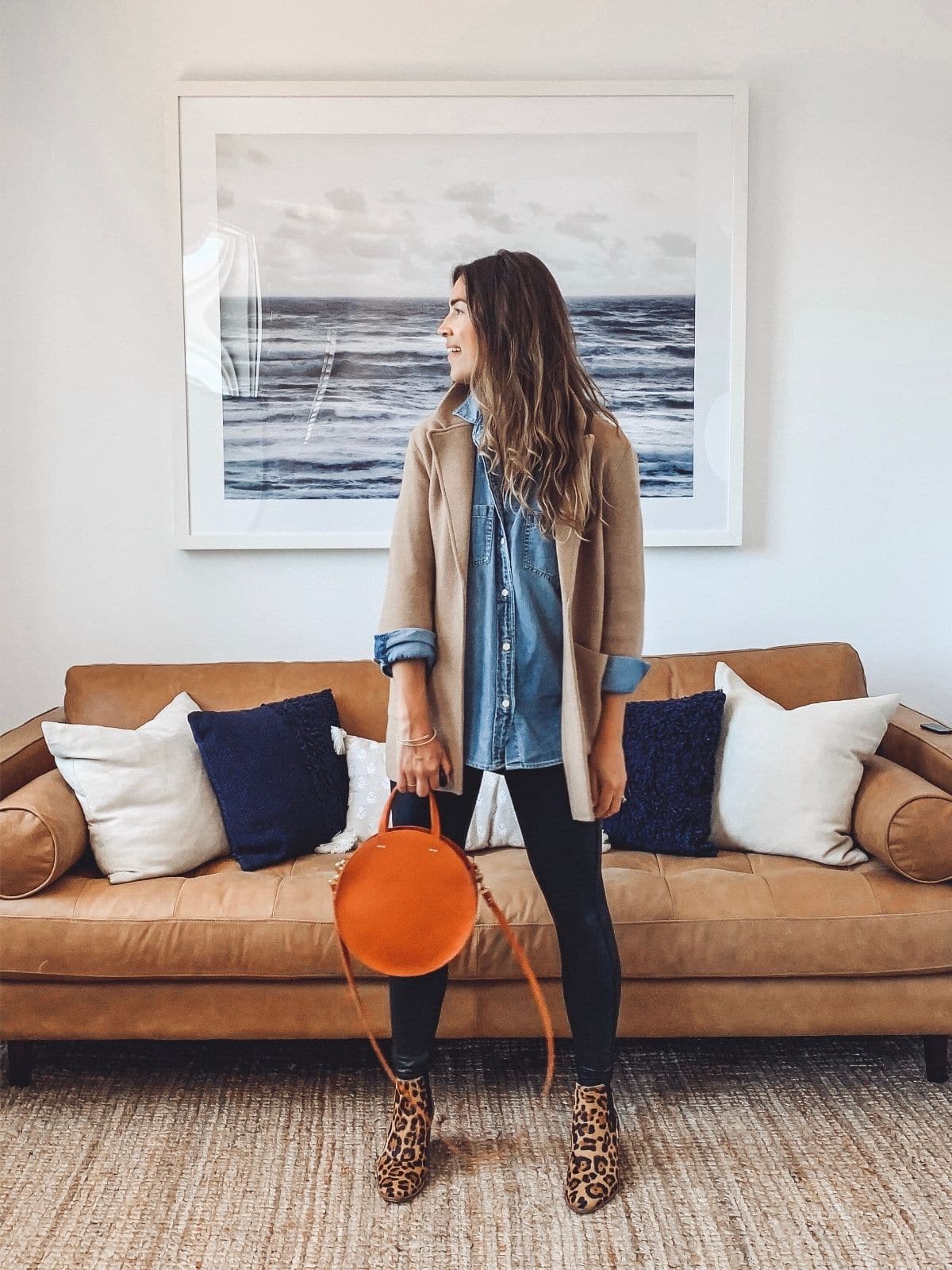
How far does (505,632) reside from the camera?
1.66 meters

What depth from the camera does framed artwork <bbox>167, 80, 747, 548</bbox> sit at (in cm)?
269

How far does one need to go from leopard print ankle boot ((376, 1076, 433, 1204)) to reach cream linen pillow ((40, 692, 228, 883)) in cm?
69

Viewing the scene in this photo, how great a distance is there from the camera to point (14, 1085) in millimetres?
2084

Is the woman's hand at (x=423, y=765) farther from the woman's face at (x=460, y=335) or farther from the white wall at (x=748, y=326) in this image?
the white wall at (x=748, y=326)

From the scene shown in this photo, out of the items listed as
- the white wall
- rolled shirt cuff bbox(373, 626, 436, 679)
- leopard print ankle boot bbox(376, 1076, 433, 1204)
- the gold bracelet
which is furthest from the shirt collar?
the white wall

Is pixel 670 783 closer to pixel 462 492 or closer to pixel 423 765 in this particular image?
pixel 423 765

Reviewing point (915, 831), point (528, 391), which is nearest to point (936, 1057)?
point (915, 831)

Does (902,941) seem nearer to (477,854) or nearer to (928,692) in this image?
(477,854)

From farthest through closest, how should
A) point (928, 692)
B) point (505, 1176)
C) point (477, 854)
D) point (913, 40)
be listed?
point (928, 692) → point (913, 40) → point (477, 854) → point (505, 1176)

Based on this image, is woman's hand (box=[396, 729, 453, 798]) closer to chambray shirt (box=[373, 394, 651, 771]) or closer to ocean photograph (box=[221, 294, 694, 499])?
chambray shirt (box=[373, 394, 651, 771])

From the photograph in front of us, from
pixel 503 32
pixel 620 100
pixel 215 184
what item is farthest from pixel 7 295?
pixel 620 100

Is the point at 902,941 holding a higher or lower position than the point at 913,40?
lower

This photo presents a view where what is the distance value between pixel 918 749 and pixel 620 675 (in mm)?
979

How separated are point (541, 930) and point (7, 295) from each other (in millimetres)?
2031
